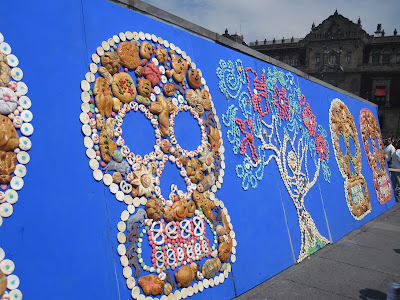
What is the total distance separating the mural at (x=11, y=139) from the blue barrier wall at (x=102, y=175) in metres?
0.03

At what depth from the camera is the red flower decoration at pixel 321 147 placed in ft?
16.9

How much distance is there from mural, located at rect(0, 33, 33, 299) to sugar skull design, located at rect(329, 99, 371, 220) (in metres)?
4.82

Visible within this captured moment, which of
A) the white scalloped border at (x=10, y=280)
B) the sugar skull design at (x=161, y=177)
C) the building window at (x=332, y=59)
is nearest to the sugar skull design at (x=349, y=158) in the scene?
the sugar skull design at (x=161, y=177)

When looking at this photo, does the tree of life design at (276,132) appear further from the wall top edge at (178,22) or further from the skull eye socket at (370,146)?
the skull eye socket at (370,146)

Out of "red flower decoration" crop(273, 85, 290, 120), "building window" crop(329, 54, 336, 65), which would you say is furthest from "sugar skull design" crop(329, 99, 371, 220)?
"building window" crop(329, 54, 336, 65)

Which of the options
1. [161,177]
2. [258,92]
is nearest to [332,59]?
[258,92]

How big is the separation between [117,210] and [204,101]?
4.13ft

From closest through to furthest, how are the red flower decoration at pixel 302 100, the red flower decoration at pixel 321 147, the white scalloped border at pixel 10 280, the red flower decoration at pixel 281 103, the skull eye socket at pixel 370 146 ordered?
the white scalloped border at pixel 10 280 → the red flower decoration at pixel 281 103 → the red flower decoration at pixel 302 100 → the red flower decoration at pixel 321 147 → the skull eye socket at pixel 370 146

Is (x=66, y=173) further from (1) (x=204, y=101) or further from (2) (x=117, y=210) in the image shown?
(1) (x=204, y=101)

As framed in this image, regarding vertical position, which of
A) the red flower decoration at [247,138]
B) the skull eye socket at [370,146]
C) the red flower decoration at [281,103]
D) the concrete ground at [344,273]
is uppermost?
the red flower decoration at [281,103]

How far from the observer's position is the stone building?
3281cm

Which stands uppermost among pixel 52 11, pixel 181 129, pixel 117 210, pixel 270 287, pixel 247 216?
pixel 52 11

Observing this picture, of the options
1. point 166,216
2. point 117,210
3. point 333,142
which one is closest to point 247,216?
point 166,216

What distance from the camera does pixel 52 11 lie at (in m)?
2.15
